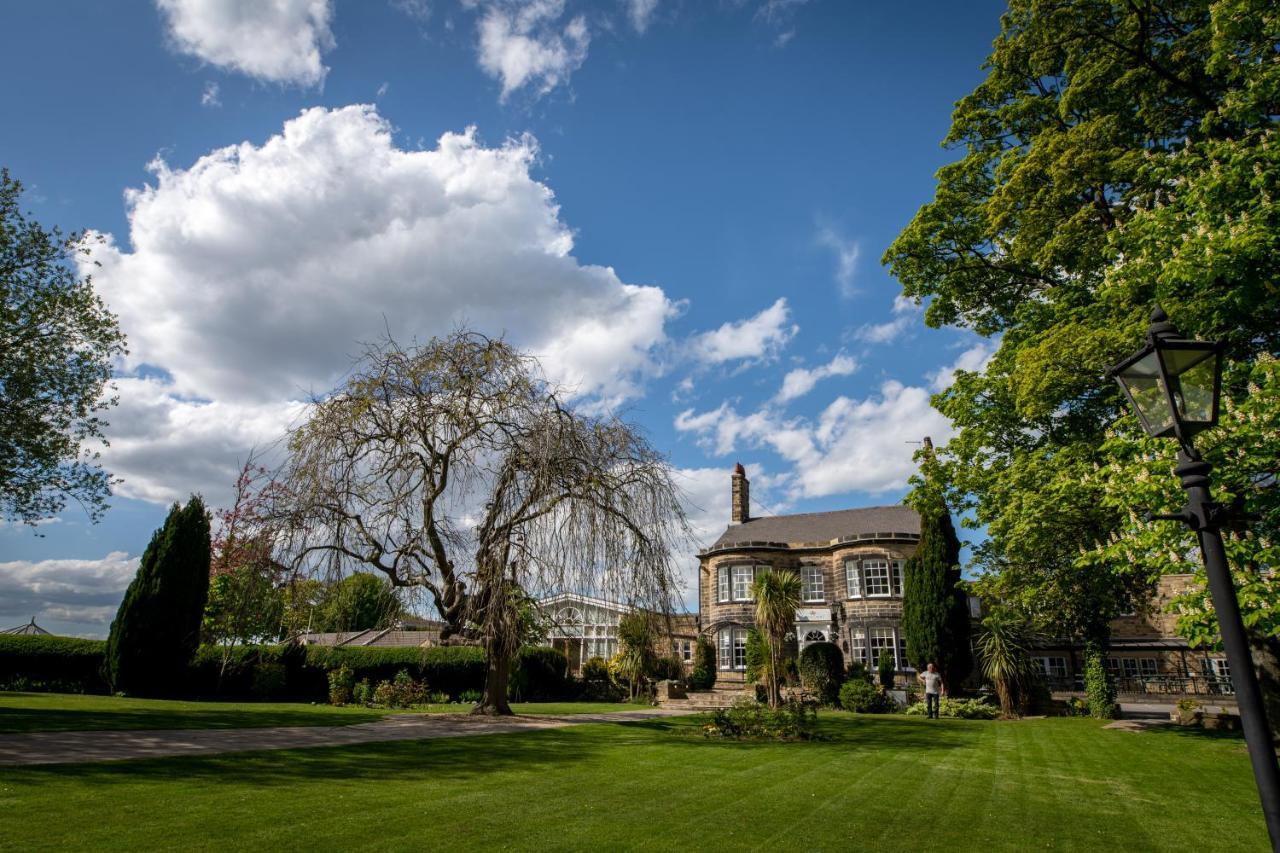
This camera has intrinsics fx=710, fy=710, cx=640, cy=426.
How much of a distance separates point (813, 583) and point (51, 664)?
3131 cm

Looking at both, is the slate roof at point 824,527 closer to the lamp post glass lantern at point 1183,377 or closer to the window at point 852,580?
the window at point 852,580

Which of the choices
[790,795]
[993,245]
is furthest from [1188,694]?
[790,795]

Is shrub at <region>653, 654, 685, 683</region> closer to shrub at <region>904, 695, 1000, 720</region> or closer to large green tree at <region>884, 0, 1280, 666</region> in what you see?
shrub at <region>904, 695, 1000, 720</region>

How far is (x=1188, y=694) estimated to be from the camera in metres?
35.2

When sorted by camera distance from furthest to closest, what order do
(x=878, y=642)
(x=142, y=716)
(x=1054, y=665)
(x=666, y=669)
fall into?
(x=1054, y=665) → (x=878, y=642) → (x=666, y=669) → (x=142, y=716)

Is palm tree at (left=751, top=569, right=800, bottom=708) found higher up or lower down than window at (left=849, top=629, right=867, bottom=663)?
higher up

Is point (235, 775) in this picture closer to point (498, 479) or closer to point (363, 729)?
point (363, 729)

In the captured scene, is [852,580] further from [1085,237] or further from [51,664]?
[51,664]

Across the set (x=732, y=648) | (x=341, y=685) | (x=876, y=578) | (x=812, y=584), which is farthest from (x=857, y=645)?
(x=341, y=685)

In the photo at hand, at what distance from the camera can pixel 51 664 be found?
22484 millimetres

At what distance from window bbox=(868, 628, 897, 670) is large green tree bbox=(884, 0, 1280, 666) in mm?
14810

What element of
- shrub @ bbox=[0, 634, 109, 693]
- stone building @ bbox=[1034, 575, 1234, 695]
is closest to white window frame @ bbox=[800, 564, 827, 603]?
stone building @ bbox=[1034, 575, 1234, 695]

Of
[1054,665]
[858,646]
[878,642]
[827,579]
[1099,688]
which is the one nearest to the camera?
[1099,688]

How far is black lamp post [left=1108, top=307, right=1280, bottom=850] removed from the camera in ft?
13.8
